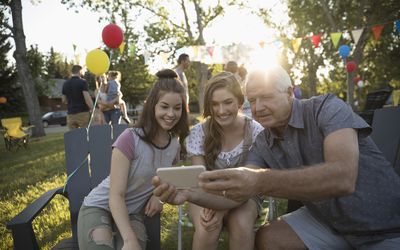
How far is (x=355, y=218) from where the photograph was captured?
5.25 feet

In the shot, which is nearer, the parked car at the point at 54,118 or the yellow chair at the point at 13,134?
the yellow chair at the point at 13,134

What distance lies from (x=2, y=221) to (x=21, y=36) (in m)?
12.2

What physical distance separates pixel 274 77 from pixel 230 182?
0.72 meters

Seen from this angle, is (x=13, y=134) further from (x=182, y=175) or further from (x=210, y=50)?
(x=182, y=175)

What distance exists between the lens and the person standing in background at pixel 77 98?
6.89 metres

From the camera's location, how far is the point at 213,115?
235 cm

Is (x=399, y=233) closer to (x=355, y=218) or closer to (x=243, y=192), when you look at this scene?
(x=355, y=218)

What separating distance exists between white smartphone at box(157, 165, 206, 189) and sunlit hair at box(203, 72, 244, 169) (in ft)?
2.78

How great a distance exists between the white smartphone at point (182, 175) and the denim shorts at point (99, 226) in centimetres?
78

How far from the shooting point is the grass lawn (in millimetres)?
3125

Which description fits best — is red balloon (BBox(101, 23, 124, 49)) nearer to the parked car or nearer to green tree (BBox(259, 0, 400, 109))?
green tree (BBox(259, 0, 400, 109))

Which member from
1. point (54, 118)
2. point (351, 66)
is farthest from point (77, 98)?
point (54, 118)

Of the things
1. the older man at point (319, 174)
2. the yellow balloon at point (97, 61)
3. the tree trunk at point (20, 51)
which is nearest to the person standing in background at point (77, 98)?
the yellow balloon at point (97, 61)

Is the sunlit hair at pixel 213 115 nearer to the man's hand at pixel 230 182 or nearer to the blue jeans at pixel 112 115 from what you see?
the man's hand at pixel 230 182
